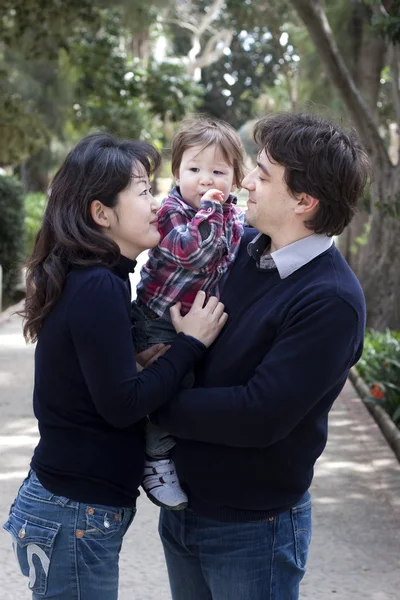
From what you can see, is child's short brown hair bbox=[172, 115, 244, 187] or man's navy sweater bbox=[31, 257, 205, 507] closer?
man's navy sweater bbox=[31, 257, 205, 507]

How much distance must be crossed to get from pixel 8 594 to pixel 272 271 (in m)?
2.50

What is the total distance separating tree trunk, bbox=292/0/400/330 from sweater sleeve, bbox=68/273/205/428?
8.17 metres

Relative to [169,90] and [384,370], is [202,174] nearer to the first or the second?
[384,370]

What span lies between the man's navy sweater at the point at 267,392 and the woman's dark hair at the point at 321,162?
123 millimetres

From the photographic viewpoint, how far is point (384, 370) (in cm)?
800

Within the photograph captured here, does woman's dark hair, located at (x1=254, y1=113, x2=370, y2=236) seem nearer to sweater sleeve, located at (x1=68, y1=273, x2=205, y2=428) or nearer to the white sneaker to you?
sweater sleeve, located at (x1=68, y1=273, x2=205, y2=428)

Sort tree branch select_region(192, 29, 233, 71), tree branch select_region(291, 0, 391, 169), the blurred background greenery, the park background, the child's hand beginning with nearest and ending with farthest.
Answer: the child's hand → the park background → tree branch select_region(291, 0, 391, 169) → the blurred background greenery → tree branch select_region(192, 29, 233, 71)

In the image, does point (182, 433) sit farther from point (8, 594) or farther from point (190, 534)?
point (8, 594)

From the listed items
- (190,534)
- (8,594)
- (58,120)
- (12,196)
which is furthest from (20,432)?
(58,120)

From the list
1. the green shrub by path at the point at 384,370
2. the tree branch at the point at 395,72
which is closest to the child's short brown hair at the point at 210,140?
the green shrub by path at the point at 384,370

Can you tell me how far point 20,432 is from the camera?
22.7 ft

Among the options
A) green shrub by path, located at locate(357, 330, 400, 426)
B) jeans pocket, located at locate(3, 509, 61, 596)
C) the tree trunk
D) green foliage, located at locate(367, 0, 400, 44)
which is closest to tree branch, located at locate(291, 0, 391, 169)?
the tree trunk

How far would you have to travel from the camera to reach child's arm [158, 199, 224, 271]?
258 centimetres

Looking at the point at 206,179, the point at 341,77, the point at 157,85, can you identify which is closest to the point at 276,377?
the point at 206,179
